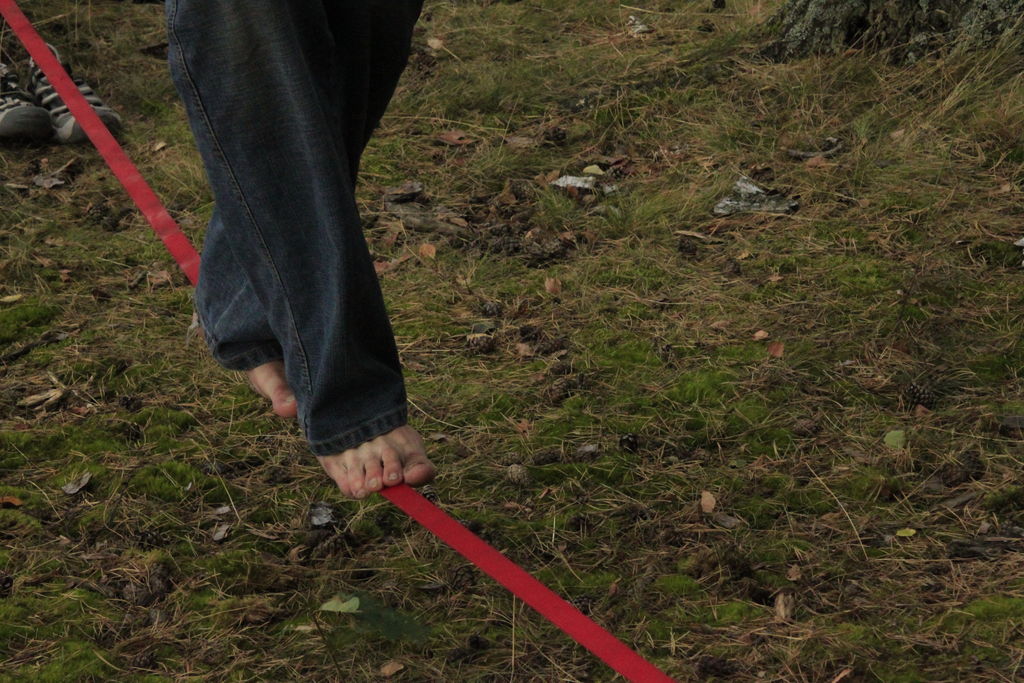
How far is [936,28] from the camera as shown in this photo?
13.3 feet

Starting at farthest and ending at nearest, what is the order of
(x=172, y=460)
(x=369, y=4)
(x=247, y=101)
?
(x=172, y=460) < (x=369, y=4) < (x=247, y=101)

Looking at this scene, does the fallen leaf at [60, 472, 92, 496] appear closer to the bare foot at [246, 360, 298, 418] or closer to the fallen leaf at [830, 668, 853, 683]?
the bare foot at [246, 360, 298, 418]

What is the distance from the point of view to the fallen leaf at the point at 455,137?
13.7 feet

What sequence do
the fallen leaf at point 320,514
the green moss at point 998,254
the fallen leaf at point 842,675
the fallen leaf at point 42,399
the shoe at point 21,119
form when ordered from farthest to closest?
the shoe at point 21,119 < the green moss at point 998,254 < the fallen leaf at point 42,399 < the fallen leaf at point 320,514 < the fallen leaf at point 842,675

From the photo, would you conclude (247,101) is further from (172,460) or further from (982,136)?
(982,136)

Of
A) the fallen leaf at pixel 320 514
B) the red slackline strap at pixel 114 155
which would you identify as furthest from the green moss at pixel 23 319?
the fallen leaf at pixel 320 514

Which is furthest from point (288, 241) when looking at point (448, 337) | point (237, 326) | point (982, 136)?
point (982, 136)

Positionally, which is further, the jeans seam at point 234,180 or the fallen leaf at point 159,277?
the fallen leaf at point 159,277

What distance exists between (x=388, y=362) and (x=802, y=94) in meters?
2.55

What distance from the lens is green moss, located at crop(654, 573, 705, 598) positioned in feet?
7.13

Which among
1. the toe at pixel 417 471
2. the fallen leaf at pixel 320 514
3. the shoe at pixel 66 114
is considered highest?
the toe at pixel 417 471

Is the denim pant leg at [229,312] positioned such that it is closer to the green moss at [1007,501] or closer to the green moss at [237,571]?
the green moss at [237,571]

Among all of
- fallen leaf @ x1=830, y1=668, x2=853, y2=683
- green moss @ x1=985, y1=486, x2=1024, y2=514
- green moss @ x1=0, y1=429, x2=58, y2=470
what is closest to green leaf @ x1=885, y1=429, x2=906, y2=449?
green moss @ x1=985, y1=486, x2=1024, y2=514

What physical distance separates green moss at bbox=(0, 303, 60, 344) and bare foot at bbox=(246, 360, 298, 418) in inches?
50.4
